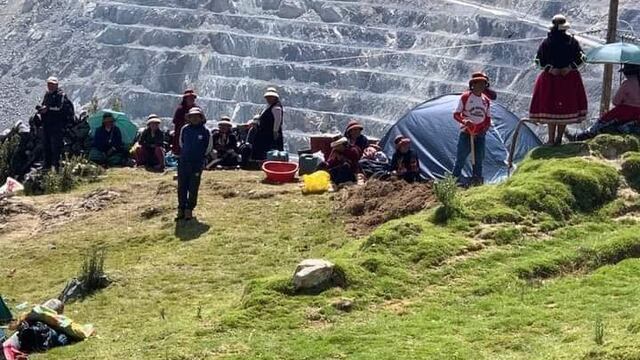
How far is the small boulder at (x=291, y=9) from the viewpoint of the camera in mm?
29672

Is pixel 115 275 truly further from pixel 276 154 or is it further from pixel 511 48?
pixel 511 48

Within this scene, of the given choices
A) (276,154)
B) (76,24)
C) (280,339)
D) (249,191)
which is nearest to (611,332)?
(280,339)

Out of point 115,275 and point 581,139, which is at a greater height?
point 581,139

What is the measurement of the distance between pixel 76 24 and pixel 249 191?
65.8ft

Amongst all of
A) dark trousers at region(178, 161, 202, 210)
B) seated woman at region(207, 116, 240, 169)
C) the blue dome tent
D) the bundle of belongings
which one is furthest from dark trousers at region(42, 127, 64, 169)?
the bundle of belongings

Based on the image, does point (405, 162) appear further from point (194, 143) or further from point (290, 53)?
point (290, 53)

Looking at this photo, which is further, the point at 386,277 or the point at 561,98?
the point at 561,98

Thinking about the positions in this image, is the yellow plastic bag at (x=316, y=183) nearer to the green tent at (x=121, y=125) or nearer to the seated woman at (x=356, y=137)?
the seated woman at (x=356, y=137)

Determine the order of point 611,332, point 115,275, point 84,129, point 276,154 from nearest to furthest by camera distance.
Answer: point 611,332 → point 115,275 → point 276,154 → point 84,129

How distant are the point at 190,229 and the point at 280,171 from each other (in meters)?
2.58

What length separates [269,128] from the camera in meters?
15.9

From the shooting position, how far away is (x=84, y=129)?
1720 centimetres

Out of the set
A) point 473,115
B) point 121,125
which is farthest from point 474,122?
point 121,125

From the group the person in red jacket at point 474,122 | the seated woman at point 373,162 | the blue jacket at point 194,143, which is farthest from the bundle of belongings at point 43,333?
the seated woman at point 373,162
